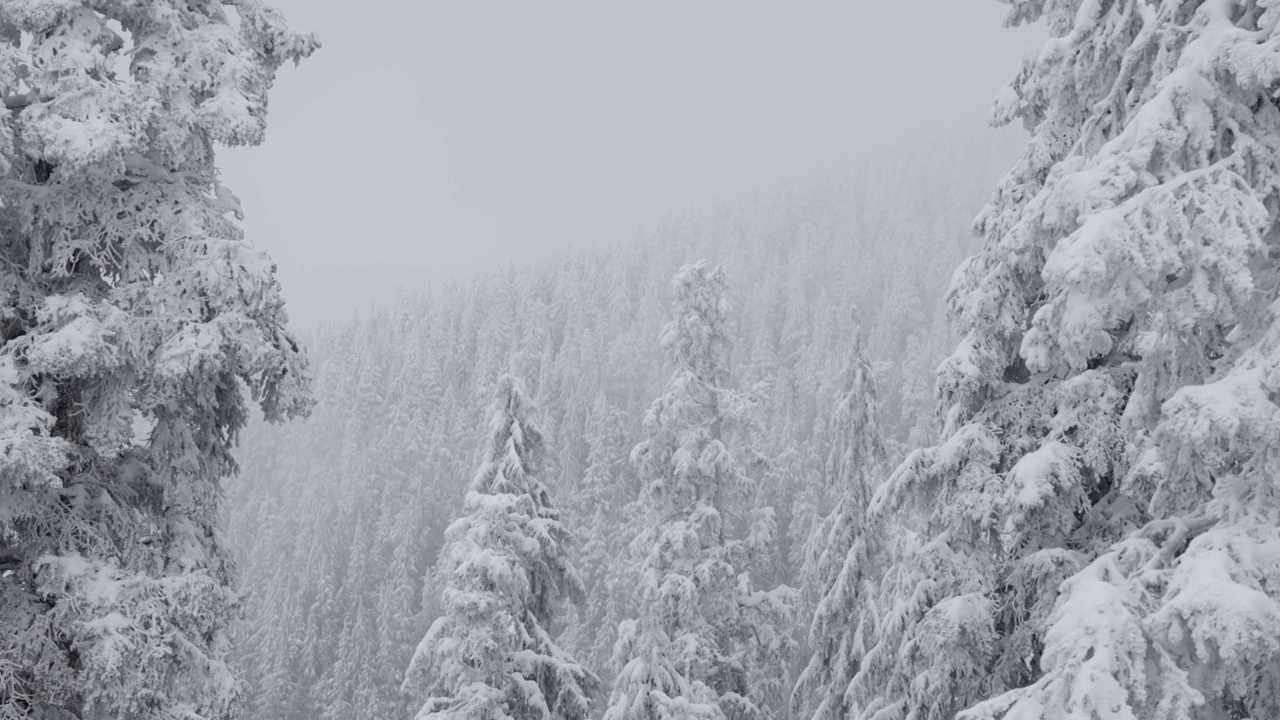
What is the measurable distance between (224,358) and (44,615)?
2294mm

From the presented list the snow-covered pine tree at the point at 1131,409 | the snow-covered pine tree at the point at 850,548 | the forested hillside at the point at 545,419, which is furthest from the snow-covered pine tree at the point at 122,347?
the forested hillside at the point at 545,419

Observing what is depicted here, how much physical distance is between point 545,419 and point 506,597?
50.8 metres

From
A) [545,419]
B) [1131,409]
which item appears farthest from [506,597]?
[545,419]

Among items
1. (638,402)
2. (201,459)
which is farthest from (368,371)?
(201,459)

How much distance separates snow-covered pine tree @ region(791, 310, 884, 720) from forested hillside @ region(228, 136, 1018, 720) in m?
17.1

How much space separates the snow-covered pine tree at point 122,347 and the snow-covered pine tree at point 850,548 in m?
14.2

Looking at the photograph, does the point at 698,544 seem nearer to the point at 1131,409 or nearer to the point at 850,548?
the point at 850,548

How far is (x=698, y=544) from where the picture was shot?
17.2m

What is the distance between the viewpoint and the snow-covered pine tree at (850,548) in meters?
19.9

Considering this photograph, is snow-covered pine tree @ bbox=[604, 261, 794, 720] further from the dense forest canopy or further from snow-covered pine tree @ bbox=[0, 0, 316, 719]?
snow-covered pine tree @ bbox=[0, 0, 316, 719]

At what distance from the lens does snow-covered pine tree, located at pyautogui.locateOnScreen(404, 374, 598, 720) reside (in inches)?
539

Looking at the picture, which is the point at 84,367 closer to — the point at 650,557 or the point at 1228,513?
the point at 1228,513

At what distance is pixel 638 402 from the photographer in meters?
76.6

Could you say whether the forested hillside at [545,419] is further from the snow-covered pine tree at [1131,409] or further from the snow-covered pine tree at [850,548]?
the snow-covered pine tree at [1131,409]
